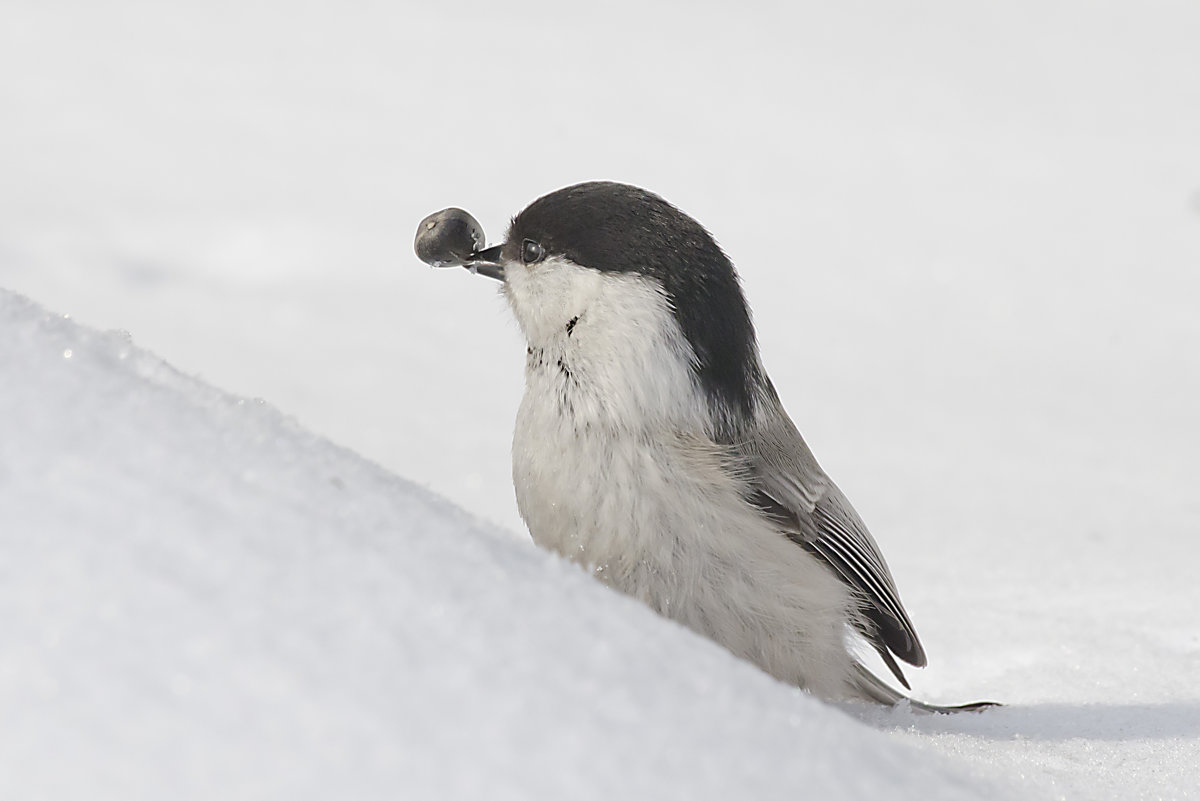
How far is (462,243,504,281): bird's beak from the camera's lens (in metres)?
2.41

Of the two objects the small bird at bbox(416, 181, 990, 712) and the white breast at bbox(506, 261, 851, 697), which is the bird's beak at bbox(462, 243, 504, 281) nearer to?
the small bird at bbox(416, 181, 990, 712)

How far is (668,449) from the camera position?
210 cm

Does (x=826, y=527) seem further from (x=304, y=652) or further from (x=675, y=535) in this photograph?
(x=304, y=652)

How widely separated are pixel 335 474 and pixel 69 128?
6.50 metres

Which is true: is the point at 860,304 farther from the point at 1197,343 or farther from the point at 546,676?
the point at 546,676

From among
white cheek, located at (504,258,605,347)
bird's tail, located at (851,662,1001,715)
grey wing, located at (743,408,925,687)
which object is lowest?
bird's tail, located at (851,662,1001,715)

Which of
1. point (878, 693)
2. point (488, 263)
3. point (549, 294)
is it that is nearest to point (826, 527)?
point (878, 693)

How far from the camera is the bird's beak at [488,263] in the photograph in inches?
95.0

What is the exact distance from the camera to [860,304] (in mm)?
5840

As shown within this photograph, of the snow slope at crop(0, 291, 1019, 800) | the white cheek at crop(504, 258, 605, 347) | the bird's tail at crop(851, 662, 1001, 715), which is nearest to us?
the snow slope at crop(0, 291, 1019, 800)

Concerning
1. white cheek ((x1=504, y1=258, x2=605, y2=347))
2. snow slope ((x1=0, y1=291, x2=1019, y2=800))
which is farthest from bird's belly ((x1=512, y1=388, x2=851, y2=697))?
snow slope ((x1=0, y1=291, x2=1019, y2=800))

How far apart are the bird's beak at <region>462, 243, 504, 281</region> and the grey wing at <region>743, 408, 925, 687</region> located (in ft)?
1.91

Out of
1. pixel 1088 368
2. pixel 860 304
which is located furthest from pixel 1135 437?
pixel 860 304

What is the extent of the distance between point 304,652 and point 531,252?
1371 millimetres
